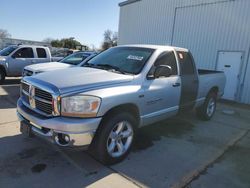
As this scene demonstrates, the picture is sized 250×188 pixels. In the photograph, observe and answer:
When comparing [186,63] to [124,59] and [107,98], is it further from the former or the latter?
[107,98]

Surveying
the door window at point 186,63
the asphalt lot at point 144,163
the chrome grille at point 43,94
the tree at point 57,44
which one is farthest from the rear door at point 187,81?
the tree at point 57,44

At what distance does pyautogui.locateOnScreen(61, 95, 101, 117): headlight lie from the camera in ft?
9.68

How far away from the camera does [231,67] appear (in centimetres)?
1007

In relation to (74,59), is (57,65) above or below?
below

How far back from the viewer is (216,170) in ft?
11.9

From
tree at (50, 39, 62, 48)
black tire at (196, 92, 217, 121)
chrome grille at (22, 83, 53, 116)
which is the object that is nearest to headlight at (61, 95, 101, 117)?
chrome grille at (22, 83, 53, 116)

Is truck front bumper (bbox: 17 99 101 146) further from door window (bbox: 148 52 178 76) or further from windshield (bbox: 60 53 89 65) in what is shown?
windshield (bbox: 60 53 89 65)

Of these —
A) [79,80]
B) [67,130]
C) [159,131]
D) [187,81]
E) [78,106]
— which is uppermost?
[79,80]

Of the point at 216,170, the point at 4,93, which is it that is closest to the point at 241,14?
the point at 216,170

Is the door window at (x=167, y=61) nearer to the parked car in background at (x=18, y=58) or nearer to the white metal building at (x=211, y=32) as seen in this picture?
the white metal building at (x=211, y=32)

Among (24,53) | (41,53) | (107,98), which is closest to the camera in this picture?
(107,98)

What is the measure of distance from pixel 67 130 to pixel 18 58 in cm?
851

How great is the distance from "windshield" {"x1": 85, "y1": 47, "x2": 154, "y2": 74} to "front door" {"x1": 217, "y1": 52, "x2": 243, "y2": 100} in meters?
7.09

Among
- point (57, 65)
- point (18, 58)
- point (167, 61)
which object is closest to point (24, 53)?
point (18, 58)
